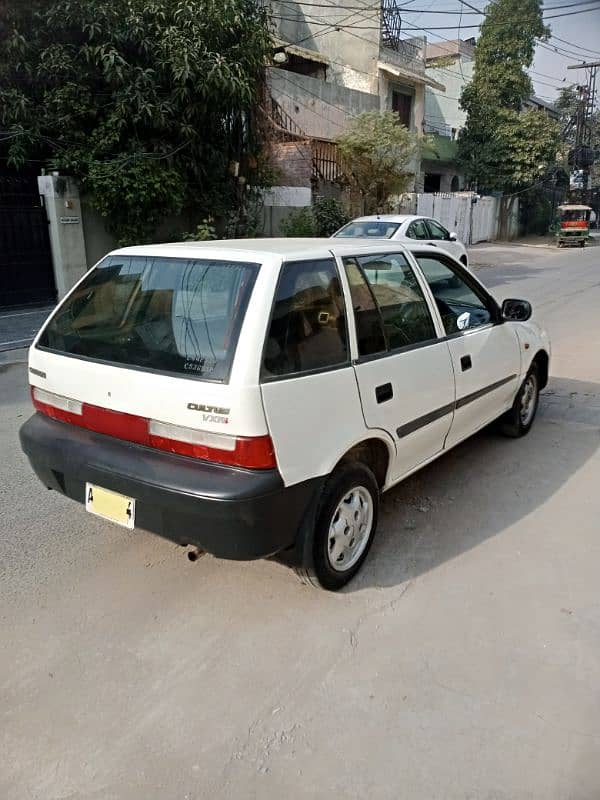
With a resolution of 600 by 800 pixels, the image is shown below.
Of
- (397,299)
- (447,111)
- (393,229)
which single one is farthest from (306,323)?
(447,111)

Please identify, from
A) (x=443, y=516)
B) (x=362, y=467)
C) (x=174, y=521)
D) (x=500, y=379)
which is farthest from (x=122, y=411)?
(x=500, y=379)

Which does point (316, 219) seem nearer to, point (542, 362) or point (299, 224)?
point (299, 224)

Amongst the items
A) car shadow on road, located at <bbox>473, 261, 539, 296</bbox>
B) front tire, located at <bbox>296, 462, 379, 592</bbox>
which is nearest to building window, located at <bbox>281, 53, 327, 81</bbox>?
car shadow on road, located at <bbox>473, 261, 539, 296</bbox>

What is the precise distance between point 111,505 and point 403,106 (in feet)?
87.7

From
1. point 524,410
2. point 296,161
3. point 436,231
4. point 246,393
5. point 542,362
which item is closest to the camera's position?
point 246,393

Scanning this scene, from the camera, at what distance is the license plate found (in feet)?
8.77

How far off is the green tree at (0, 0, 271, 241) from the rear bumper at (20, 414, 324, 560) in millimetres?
8751

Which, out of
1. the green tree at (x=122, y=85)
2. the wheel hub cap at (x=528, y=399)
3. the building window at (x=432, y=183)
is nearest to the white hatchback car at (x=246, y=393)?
the wheel hub cap at (x=528, y=399)

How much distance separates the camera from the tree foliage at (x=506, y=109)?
28.5 meters

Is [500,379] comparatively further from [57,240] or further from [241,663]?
[57,240]

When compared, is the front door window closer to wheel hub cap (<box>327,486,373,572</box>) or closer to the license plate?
wheel hub cap (<box>327,486,373,572</box>)

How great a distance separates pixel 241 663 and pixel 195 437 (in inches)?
37.5

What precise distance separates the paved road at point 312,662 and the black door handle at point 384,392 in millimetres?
897

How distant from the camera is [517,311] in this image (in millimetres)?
4406
